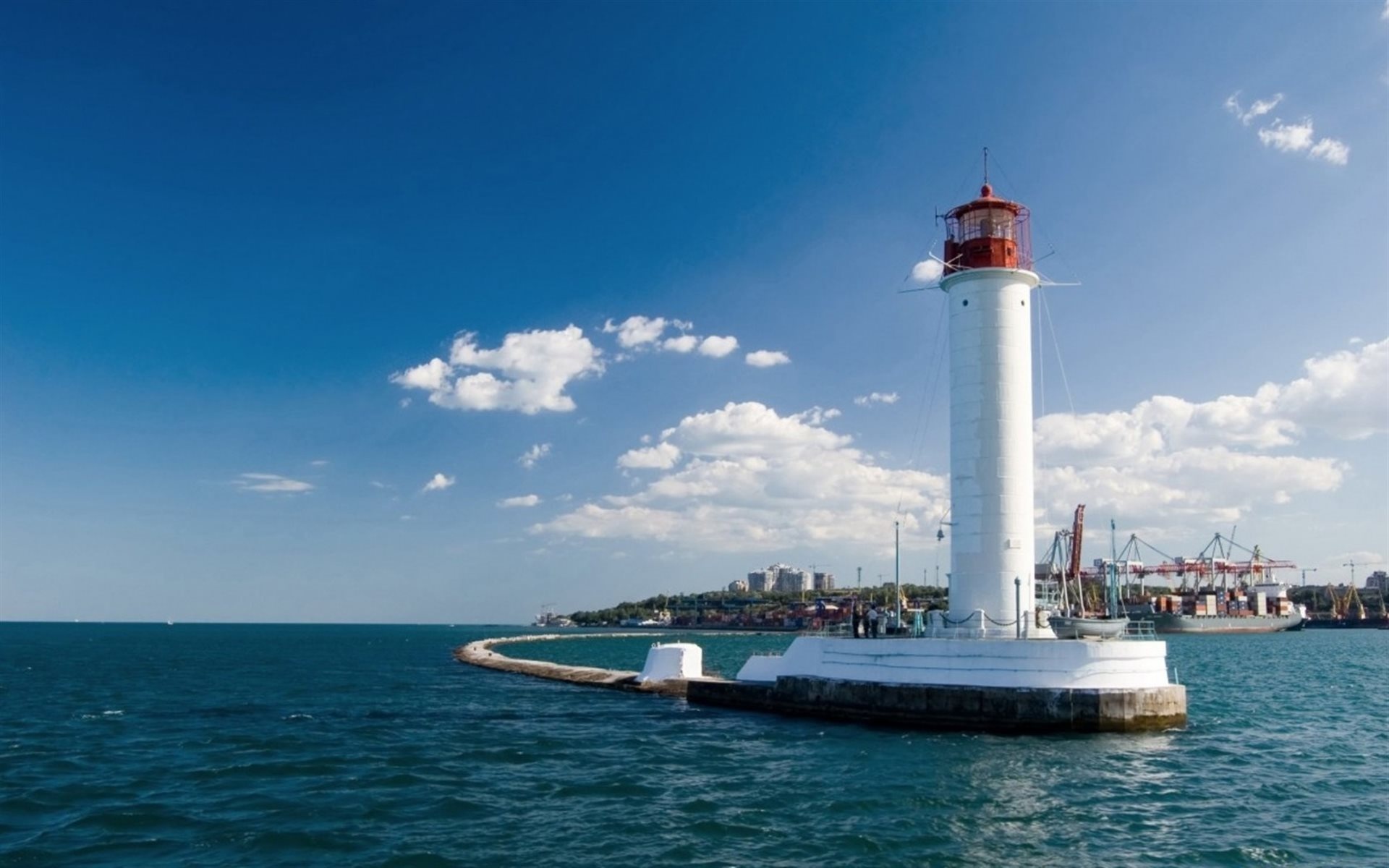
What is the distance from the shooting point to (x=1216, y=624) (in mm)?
138875

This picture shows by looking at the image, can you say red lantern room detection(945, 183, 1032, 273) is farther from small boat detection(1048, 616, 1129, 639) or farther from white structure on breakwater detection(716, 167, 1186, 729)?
small boat detection(1048, 616, 1129, 639)

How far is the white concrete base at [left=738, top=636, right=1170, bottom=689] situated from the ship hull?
399 feet

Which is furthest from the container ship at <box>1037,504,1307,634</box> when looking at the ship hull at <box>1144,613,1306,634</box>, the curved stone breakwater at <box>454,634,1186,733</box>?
the curved stone breakwater at <box>454,634,1186,733</box>

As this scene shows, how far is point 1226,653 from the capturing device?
80625mm

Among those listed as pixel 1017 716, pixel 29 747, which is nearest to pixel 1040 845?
pixel 1017 716

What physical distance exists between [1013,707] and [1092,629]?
12.6 feet

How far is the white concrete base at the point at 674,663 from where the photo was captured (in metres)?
42.1

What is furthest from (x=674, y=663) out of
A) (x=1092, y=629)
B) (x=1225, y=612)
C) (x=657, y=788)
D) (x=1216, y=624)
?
(x=1225, y=612)

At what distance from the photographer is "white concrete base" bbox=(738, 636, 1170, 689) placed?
1032 inches

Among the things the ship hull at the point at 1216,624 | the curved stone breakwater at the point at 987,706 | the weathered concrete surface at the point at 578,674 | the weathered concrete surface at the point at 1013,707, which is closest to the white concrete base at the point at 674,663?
the weathered concrete surface at the point at 578,674

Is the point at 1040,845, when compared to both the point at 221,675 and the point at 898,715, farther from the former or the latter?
the point at 221,675

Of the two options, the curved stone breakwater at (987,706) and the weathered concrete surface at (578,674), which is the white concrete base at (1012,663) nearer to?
the curved stone breakwater at (987,706)

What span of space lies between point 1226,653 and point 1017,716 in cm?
A: 6629

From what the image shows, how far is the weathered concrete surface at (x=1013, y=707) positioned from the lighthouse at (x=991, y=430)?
2477 mm
